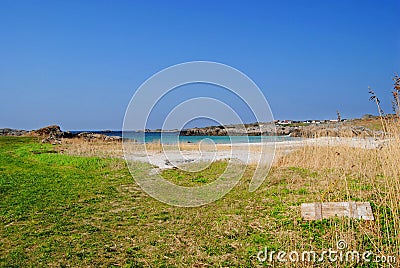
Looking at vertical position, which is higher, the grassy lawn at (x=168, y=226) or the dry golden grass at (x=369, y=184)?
the dry golden grass at (x=369, y=184)

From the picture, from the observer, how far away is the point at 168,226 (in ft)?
22.0

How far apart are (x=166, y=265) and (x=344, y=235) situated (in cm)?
270
